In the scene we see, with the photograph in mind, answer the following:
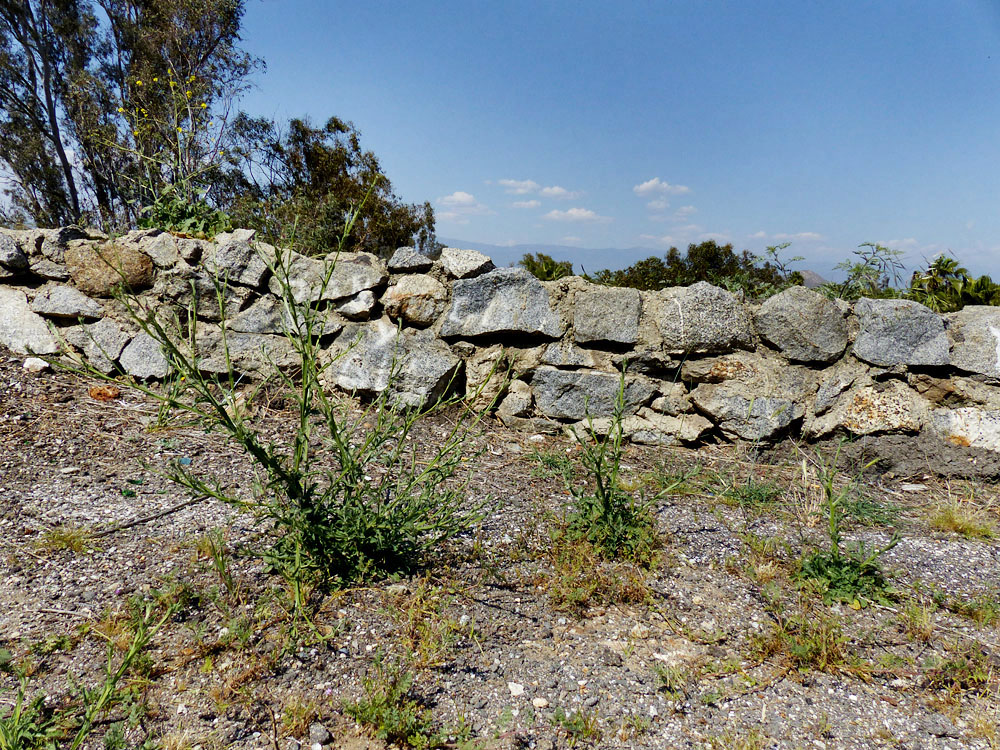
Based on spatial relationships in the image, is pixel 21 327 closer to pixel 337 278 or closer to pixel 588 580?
pixel 337 278

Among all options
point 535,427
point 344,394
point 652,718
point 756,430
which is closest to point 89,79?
point 344,394

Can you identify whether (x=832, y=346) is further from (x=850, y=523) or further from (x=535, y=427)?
(x=535, y=427)

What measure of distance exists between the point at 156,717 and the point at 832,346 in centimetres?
373

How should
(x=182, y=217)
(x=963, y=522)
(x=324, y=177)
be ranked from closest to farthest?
(x=963, y=522)
(x=182, y=217)
(x=324, y=177)

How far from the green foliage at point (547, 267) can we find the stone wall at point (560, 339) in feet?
1.22

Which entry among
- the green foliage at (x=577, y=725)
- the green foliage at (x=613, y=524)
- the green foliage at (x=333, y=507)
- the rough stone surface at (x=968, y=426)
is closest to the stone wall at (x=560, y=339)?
the rough stone surface at (x=968, y=426)

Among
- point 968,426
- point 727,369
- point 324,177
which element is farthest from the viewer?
point 324,177

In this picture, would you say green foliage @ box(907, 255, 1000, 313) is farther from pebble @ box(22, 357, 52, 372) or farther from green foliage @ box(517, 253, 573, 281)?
pebble @ box(22, 357, 52, 372)

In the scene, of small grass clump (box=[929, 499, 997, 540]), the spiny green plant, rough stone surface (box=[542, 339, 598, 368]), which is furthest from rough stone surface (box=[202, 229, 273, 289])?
small grass clump (box=[929, 499, 997, 540])

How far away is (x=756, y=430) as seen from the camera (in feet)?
11.9

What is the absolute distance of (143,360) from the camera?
3.95 meters

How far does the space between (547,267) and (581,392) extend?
1.07 metres

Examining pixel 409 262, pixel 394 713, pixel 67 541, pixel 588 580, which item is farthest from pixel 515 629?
pixel 409 262

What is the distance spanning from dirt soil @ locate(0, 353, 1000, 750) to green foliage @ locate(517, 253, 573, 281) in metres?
1.82
